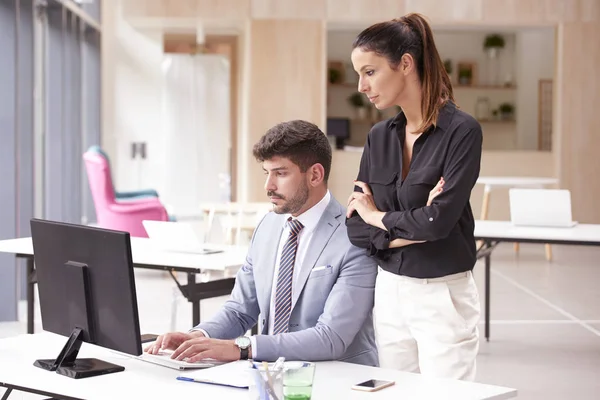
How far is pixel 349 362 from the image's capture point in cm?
295

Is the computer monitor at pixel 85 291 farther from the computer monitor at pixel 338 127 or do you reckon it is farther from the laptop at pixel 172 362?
the computer monitor at pixel 338 127

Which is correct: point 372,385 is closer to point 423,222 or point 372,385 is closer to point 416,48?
point 423,222

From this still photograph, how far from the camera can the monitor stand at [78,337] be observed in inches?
103

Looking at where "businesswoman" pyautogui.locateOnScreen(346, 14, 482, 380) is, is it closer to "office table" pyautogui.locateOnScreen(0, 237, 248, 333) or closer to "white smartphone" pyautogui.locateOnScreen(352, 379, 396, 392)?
"white smartphone" pyautogui.locateOnScreen(352, 379, 396, 392)

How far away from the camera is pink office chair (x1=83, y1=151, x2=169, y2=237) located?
31.1 feet

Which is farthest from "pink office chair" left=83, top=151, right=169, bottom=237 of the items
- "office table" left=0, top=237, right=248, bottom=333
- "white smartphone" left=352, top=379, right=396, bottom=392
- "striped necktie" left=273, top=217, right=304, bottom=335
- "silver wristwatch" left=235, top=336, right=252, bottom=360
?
"white smartphone" left=352, top=379, right=396, bottom=392

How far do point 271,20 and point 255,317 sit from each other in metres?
9.81

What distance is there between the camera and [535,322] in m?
7.37

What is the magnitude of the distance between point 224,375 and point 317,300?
0.56 m

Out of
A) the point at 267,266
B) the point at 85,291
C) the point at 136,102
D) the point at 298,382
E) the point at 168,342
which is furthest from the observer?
the point at 136,102

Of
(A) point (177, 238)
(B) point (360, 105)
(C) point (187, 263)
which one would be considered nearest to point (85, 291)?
(C) point (187, 263)

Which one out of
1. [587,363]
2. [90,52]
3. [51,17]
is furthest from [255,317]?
[90,52]

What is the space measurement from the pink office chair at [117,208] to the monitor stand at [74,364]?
6.80 metres

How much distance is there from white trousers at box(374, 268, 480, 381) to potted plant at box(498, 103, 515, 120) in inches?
520
